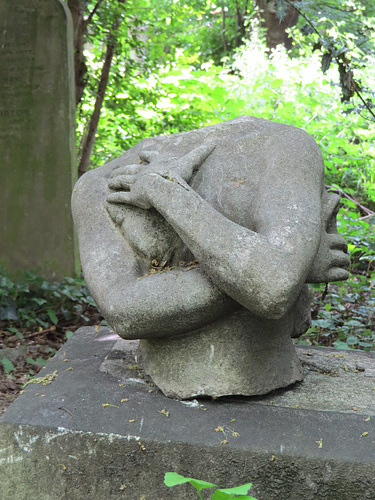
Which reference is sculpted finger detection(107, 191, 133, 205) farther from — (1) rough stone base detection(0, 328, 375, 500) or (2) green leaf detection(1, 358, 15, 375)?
(2) green leaf detection(1, 358, 15, 375)

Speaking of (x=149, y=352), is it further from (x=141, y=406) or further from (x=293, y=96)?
(x=293, y=96)

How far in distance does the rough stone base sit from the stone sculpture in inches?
6.4

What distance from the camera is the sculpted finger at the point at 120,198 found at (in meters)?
2.50

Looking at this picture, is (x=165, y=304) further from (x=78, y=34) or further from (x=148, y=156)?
(x=78, y=34)

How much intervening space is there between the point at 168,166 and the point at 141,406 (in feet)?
3.18

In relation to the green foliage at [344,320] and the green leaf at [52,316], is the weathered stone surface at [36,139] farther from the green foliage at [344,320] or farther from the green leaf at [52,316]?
the green foliage at [344,320]

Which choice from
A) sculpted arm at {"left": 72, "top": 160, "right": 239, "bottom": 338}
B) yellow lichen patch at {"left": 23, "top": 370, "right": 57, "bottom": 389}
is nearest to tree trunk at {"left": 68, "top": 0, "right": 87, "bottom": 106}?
sculpted arm at {"left": 72, "top": 160, "right": 239, "bottom": 338}

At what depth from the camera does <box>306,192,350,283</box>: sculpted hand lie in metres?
2.49

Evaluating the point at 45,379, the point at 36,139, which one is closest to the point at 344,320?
the point at 45,379

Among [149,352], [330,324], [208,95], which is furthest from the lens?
[208,95]

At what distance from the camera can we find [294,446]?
213 cm

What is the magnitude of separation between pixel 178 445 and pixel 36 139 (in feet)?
13.1

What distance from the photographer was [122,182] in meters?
2.61

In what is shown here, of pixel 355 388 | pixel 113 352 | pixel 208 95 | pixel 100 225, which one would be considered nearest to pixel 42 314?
pixel 113 352
